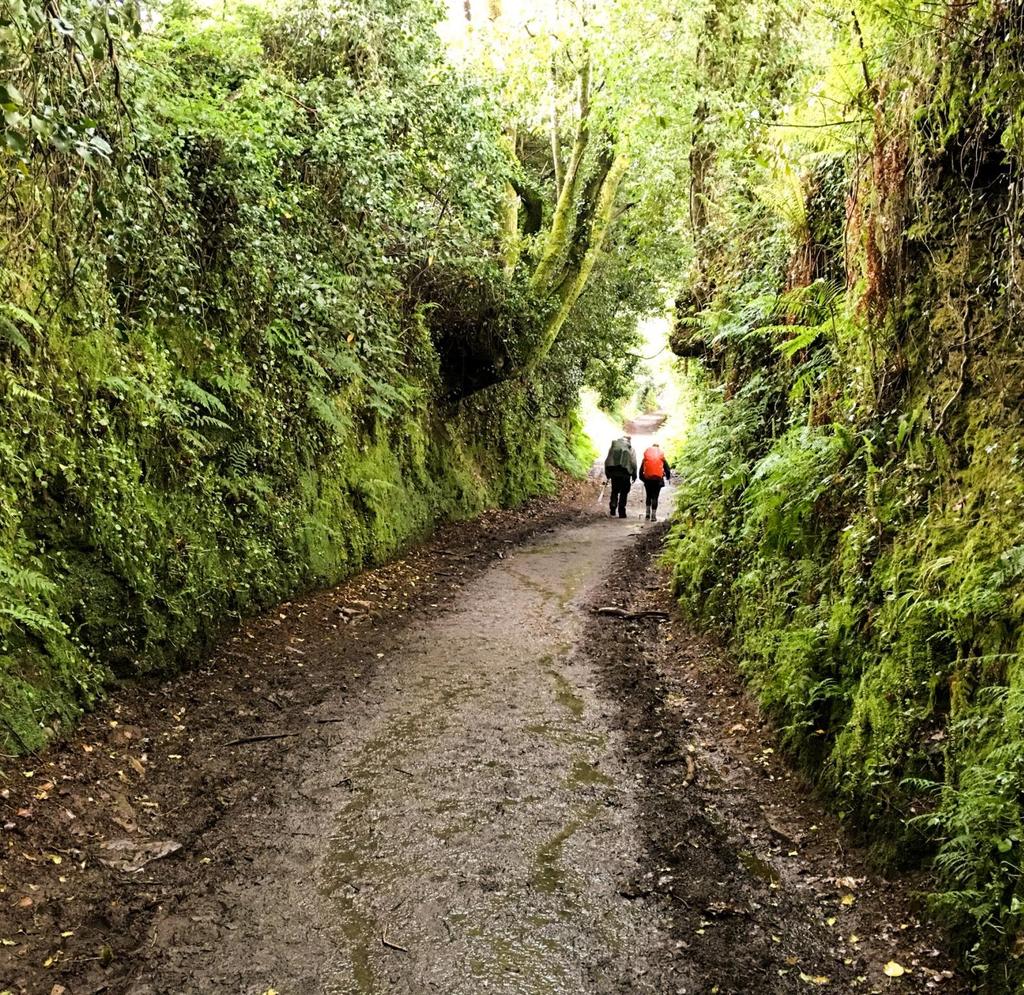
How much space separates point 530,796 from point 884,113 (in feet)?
18.2

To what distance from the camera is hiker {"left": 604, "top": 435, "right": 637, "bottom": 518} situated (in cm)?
1688

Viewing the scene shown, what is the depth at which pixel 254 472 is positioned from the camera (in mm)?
8469

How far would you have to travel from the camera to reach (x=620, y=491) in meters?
17.7

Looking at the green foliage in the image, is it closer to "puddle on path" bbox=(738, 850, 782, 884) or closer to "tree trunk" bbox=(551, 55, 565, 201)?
"puddle on path" bbox=(738, 850, 782, 884)

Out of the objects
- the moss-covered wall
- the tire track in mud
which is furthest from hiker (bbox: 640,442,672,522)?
the tire track in mud

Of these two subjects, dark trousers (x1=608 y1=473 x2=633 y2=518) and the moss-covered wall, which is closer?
the moss-covered wall

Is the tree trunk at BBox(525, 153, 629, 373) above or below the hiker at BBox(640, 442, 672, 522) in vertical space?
above

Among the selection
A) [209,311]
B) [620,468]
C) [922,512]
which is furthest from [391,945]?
[620,468]

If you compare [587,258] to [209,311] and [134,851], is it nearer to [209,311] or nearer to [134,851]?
[209,311]

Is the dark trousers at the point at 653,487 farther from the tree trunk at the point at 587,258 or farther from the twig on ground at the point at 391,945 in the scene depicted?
the twig on ground at the point at 391,945

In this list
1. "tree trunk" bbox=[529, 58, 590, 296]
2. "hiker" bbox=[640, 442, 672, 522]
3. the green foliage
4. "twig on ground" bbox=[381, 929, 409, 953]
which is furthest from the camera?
"tree trunk" bbox=[529, 58, 590, 296]

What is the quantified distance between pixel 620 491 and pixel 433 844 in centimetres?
1357

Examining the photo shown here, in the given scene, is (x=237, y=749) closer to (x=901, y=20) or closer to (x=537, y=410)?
(x=901, y=20)

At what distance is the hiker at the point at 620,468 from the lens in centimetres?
1688
